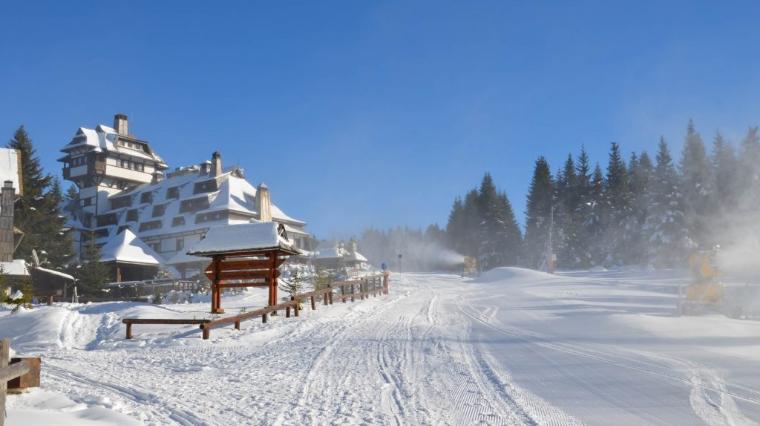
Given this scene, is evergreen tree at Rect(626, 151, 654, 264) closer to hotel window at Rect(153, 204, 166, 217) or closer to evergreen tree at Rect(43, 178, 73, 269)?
hotel window at Rect(153, 204, 166, 217)

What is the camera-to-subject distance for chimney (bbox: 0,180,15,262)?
1227 inches

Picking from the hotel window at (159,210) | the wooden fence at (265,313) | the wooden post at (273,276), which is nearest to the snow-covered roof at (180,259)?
the hotel window at (159,210)

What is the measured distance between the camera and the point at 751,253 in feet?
130

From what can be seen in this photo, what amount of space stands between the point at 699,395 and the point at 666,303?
16.0 m

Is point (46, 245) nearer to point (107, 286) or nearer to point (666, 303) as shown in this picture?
point (107, 286)

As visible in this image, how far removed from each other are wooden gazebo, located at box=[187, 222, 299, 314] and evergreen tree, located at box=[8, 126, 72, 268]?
1022 inches

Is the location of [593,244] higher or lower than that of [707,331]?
higher

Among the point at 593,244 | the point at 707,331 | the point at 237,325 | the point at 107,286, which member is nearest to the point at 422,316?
the point at 237,325

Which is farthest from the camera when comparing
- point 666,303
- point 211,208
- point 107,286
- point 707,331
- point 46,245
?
point 211,208

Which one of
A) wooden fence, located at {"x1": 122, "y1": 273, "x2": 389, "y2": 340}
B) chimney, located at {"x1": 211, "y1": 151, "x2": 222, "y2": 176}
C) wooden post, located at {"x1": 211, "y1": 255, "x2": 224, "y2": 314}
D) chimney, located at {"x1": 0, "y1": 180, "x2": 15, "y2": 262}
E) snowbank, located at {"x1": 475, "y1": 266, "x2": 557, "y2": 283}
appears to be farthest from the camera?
chimney, located at {"x1": 211, "y1": 151, "x2": 222, "y2": 176}

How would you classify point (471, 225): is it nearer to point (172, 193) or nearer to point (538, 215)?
point (538, 215)

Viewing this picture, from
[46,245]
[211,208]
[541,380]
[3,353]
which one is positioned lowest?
[541,380]

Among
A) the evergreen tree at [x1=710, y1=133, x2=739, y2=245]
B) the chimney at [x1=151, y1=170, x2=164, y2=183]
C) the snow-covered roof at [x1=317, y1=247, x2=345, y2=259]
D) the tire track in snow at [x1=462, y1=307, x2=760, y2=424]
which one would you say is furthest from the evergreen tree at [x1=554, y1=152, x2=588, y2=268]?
the tire track in snow at [x1=462, y1=307, x2=760, y2=424]

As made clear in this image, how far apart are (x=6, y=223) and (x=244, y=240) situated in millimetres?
20259
